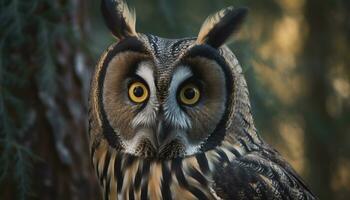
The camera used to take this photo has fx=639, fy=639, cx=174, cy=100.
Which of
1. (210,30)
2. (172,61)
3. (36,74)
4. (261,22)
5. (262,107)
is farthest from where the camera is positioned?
(261,22)

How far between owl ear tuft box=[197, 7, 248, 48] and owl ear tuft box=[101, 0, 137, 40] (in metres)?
0.36

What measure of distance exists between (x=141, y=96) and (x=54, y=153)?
1403 millimetres

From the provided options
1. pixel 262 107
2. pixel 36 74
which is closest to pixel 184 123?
pixel 36 74

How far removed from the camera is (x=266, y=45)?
20.1ft

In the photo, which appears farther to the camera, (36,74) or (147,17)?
(147,17)

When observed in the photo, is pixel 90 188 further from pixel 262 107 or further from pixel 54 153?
pixel 262 107

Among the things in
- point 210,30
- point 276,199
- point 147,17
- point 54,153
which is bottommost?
point 276,199

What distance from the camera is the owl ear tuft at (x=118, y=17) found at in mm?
3141

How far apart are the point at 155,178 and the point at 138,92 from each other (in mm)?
479

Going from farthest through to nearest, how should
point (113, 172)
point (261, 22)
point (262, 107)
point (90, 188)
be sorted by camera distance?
point (261, 22), point (262, 107), point (90, 188), point (113, 172)

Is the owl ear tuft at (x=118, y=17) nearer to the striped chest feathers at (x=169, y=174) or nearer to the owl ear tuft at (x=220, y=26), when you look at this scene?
the owl ear tuft at (x=220, y=26)

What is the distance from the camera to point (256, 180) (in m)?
3.09

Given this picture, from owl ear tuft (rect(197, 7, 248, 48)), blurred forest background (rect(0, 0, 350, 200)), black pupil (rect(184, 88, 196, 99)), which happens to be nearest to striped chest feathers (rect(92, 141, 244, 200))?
black pupil (rect(184, 88, 196, 99))

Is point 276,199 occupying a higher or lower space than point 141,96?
lower
